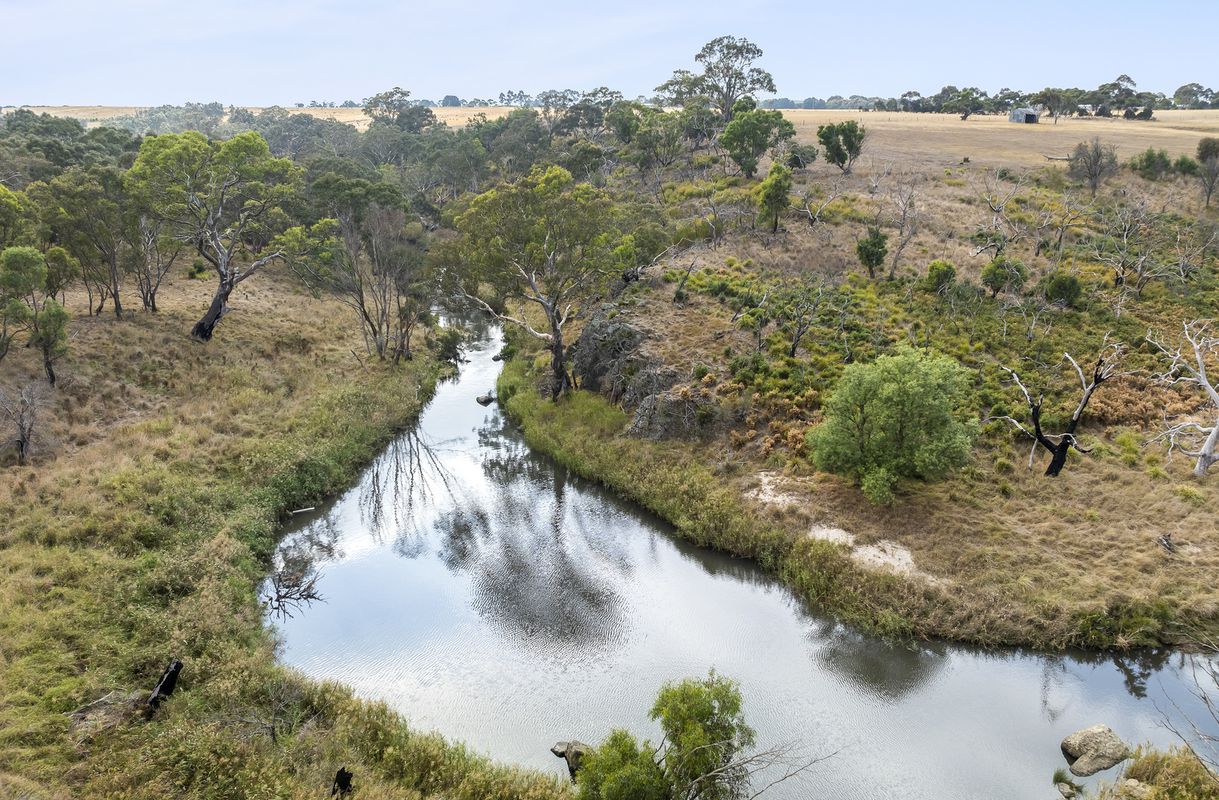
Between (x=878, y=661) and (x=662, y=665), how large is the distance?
6.64 metres

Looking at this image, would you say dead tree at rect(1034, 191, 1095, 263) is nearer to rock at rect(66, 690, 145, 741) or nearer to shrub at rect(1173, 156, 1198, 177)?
shrub at rect(1173, 156, 1198, 177)

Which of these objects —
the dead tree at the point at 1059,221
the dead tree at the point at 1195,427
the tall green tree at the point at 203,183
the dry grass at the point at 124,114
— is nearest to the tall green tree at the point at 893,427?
the dead tree at the point at 1195,427

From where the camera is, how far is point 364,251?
46500mm

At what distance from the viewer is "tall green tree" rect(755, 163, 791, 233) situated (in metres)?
52.7

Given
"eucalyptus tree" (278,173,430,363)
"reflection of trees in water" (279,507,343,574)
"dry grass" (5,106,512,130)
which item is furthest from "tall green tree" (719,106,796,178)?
"dry grass" (5,106,512,130)

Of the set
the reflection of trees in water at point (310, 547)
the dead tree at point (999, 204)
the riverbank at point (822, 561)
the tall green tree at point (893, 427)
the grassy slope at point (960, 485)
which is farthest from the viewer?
the dead tree at point (999, 204)

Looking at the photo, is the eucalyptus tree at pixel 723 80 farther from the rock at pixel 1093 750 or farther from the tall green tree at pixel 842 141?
the rock at pixel 1093 750

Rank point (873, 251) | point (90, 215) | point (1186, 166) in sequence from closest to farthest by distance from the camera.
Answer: point (90, 215) < point (873, 251) < point (1186, 166)

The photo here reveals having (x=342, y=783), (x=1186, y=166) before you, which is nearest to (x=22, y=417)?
(x=342, y=783)

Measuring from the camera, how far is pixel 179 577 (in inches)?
853

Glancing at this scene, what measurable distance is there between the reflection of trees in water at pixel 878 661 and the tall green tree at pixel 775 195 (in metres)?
39.5

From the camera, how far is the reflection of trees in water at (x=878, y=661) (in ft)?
64.6

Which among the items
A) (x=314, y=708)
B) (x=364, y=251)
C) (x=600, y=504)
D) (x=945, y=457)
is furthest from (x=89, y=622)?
(x=364, y=251)

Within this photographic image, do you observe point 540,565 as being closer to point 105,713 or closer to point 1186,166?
point 105,713
